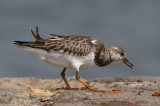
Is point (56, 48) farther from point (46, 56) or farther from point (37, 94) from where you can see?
point (37, 94)

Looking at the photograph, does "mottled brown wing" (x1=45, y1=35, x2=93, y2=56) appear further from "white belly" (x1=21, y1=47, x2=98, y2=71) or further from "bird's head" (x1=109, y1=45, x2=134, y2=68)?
"bird's head" (x1=109, y1=45, x2=134, y2=68)

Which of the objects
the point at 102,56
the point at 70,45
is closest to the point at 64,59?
the point at 70,45

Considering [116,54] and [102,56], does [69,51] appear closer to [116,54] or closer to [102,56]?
[102,56]

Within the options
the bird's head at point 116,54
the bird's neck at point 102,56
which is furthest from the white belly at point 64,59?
the bird's head at point 116,54

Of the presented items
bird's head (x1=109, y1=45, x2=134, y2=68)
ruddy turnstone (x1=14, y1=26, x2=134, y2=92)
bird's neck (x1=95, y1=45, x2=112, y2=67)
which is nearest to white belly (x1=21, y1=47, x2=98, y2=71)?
ruddy turnstone (x1=14, y1=26, x2=134, y2=92)

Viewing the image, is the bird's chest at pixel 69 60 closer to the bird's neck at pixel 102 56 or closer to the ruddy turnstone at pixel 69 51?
the ruddy turnstone at pixel 69 51

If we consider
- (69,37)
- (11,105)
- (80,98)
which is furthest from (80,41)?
(11,105)
